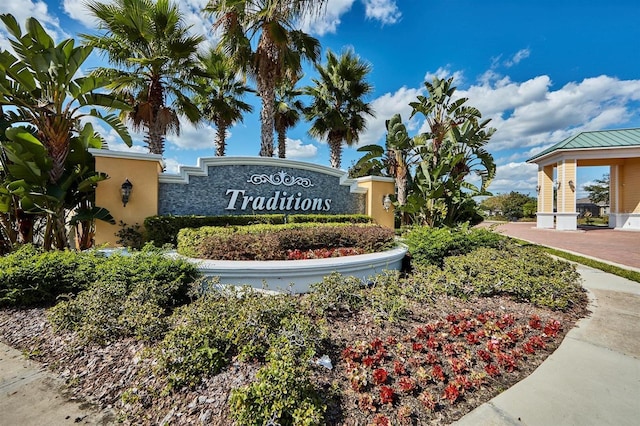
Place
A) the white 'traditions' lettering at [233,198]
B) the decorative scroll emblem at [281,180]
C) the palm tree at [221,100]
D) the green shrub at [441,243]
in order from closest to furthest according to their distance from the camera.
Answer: the green shrub at [441,243], the white 'traditions' lettering at [233,198], the decorative scroll emblem at [281,180], the palm tree at [221,100]

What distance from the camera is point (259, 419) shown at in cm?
214

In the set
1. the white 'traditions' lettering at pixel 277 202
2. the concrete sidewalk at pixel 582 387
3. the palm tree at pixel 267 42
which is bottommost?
the concrete sidewalk at pixel 582 387

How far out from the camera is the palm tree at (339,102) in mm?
15930

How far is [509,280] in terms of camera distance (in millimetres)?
5160

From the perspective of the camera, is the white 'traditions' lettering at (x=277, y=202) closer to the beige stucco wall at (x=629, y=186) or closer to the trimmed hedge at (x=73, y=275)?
the trimmed hedge at (x=73, y=275)

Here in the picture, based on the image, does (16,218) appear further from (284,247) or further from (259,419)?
(259,419)

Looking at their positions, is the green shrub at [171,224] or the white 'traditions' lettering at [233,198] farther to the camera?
the white 'traditions' lettering at [233,198]

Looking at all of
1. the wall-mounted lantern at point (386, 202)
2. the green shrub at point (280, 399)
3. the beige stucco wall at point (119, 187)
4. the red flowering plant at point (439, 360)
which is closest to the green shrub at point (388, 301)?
the red flowering plant at point (439, 360)

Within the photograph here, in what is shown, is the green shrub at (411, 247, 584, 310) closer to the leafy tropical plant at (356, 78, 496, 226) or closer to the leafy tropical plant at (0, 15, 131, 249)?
the leafy tropical plant at (356, 78, 496, 226)

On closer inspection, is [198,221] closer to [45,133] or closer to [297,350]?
[45,133]

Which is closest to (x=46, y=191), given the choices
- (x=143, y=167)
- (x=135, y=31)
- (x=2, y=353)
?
(x=143, y=167)

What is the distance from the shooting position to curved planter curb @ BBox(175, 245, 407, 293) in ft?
17.4

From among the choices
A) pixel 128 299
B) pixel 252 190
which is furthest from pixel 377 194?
pixel 128 299

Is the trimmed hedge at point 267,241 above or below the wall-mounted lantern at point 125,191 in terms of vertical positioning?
below
